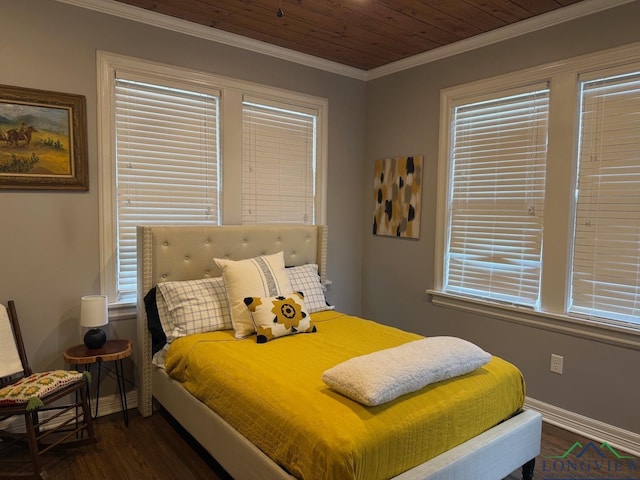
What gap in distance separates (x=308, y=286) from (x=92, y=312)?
1450 millimetres

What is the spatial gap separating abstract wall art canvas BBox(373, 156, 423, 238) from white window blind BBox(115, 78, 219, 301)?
1.53 metres

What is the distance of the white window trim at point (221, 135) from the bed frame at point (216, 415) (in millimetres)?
228

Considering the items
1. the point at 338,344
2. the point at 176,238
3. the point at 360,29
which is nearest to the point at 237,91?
the point at 360,29

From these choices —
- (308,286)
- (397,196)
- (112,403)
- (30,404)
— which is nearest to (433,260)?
(397,196)

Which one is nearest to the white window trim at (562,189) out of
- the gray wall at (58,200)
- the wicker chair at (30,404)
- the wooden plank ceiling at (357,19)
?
the wooden plank ceiling at (357,19)

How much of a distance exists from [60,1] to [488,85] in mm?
2894

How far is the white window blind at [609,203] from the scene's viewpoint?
258 cm

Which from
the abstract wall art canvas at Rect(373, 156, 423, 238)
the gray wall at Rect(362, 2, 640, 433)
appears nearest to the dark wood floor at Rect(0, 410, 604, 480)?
the gray wall at Rect(362, 2, 640, 433)

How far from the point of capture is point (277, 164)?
12.1 feet

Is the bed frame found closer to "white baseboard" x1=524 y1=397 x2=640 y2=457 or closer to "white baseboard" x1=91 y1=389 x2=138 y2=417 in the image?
"white baseboard" x1=91 y1=389 x2=138 y2=417

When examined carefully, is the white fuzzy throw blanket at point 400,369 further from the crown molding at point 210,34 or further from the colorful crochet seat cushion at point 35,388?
the crown molding at point 210,34

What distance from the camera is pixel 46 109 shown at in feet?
8.59

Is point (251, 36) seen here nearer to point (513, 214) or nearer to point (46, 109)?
point (46, 109)

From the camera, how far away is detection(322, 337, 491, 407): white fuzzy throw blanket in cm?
171
